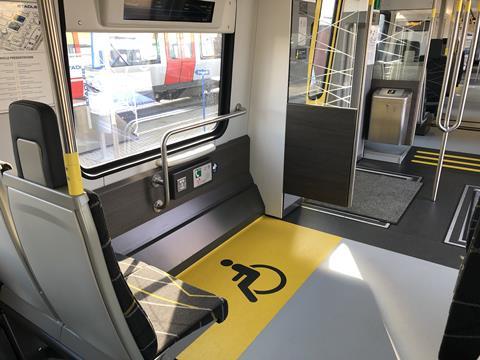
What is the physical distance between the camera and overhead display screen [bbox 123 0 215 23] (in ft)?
6.53

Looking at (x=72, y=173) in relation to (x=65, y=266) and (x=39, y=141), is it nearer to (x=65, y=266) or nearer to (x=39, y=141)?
(x=39, y=141)

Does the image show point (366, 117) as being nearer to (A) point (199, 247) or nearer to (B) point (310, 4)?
(B) point (310, 4)

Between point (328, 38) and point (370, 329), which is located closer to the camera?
point (370, 329)

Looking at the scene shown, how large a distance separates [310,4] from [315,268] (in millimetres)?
1932

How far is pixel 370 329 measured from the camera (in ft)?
6.99

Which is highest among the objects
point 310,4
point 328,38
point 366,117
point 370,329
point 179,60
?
point 310,4

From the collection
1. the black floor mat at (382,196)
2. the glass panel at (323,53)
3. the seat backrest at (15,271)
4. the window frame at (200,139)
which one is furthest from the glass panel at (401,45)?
the seat backrest at (15,271)

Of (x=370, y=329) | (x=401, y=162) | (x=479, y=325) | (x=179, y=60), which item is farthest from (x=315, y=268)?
(x=401, y=162)

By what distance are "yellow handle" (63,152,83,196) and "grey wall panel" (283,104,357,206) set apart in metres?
2.20

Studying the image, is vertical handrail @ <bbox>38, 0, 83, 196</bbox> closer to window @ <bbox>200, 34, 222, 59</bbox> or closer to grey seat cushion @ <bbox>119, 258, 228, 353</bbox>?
grey seat cushion @ <bbox>119, 258, 228, 353</bbox>

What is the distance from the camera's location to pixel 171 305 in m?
1.66

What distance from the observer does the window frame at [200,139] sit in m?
2.17

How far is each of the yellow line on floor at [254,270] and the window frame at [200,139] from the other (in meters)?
0.80

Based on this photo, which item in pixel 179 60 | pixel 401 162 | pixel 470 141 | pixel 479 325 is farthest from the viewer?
pixel 470 141
